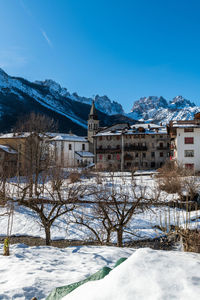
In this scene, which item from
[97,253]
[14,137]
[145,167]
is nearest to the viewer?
[97,253]

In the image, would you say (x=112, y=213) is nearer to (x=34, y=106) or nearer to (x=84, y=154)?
(x=84, y=154)

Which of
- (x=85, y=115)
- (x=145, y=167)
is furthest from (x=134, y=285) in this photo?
(x=85, y=115)

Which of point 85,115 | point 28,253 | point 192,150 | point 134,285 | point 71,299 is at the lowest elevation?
point 28,253

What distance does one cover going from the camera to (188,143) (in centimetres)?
3734

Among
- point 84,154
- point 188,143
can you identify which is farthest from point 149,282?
point 84,154

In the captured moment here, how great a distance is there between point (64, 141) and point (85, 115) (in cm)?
13308

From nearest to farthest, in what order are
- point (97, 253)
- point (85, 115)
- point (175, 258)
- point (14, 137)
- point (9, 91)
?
point (175, 258) → point (97, 253) → point (14, 137) → point (9, 91) → point (85, 115)

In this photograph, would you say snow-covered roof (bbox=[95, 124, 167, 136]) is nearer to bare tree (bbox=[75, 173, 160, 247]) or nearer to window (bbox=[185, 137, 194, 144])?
window (bbox=[185, 137, 194, 144])

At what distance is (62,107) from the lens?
18412 cm

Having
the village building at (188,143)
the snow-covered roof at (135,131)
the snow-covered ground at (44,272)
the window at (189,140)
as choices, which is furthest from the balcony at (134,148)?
the snow-covered ground at (44,272)

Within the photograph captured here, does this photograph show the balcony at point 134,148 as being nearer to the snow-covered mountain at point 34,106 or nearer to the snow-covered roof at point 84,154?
the snow-covered roof at point 84,154

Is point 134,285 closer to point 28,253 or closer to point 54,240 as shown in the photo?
point 28,253

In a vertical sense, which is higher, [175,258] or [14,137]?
[14,137]

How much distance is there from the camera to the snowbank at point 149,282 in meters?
2.44
